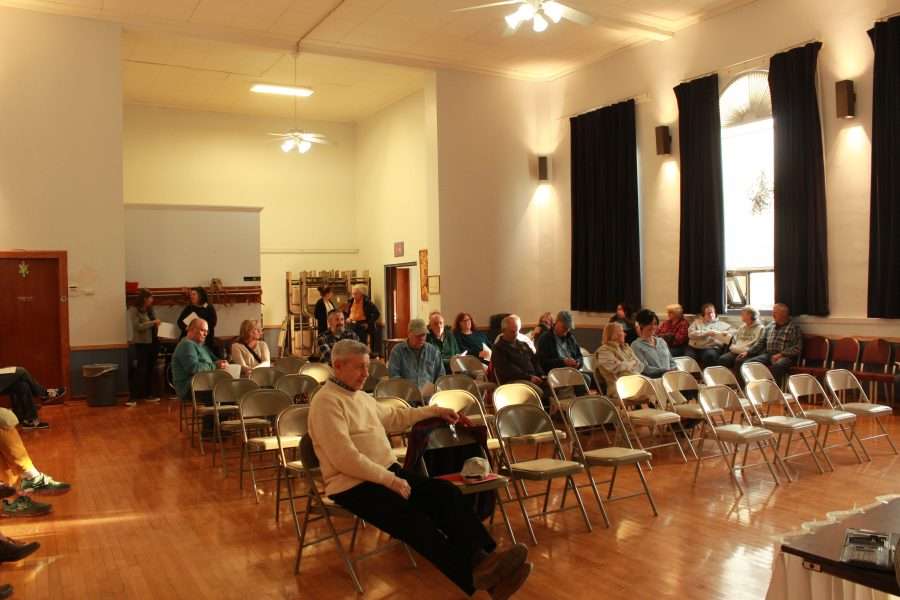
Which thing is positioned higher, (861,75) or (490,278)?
(861,75)

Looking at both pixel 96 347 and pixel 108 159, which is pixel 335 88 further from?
pixel 96 347

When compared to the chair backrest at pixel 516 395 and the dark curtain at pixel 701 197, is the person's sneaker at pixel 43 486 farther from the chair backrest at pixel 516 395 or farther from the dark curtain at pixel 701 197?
the dark curtain at pixel 701 197

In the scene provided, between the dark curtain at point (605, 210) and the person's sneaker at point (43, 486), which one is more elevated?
the dark curtain at point (605, 210)

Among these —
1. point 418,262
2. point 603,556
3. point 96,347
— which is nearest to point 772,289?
point 418,262

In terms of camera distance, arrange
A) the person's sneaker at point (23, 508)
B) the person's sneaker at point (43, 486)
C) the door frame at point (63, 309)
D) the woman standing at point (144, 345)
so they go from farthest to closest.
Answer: the woman standing at point (144, 345) → the door frame at point (63, 309) → the person's sneaker at point (43, 486) → the person's sneaker at point (23, 508)

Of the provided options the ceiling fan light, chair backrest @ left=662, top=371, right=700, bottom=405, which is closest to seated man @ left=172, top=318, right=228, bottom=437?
chair backrest @ left=662, top=371, right=700, bottom=405

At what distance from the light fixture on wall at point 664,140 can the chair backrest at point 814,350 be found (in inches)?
142

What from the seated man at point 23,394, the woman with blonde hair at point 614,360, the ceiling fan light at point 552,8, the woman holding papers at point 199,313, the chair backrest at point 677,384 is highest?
the ceiling fan light at point 552,8

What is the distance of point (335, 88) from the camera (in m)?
14.9

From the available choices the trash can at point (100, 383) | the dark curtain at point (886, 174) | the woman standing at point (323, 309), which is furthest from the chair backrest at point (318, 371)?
the woman standing at point (323, 309)

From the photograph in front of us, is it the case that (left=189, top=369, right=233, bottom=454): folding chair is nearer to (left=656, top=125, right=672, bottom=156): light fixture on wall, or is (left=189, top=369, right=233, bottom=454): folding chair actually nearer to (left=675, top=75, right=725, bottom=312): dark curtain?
(left=675, top=75, right=725, bottom=312): dark curtain

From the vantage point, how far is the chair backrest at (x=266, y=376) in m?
7.77

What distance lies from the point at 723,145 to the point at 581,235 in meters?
A: 2.93

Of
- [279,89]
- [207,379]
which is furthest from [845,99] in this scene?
[279,89]
